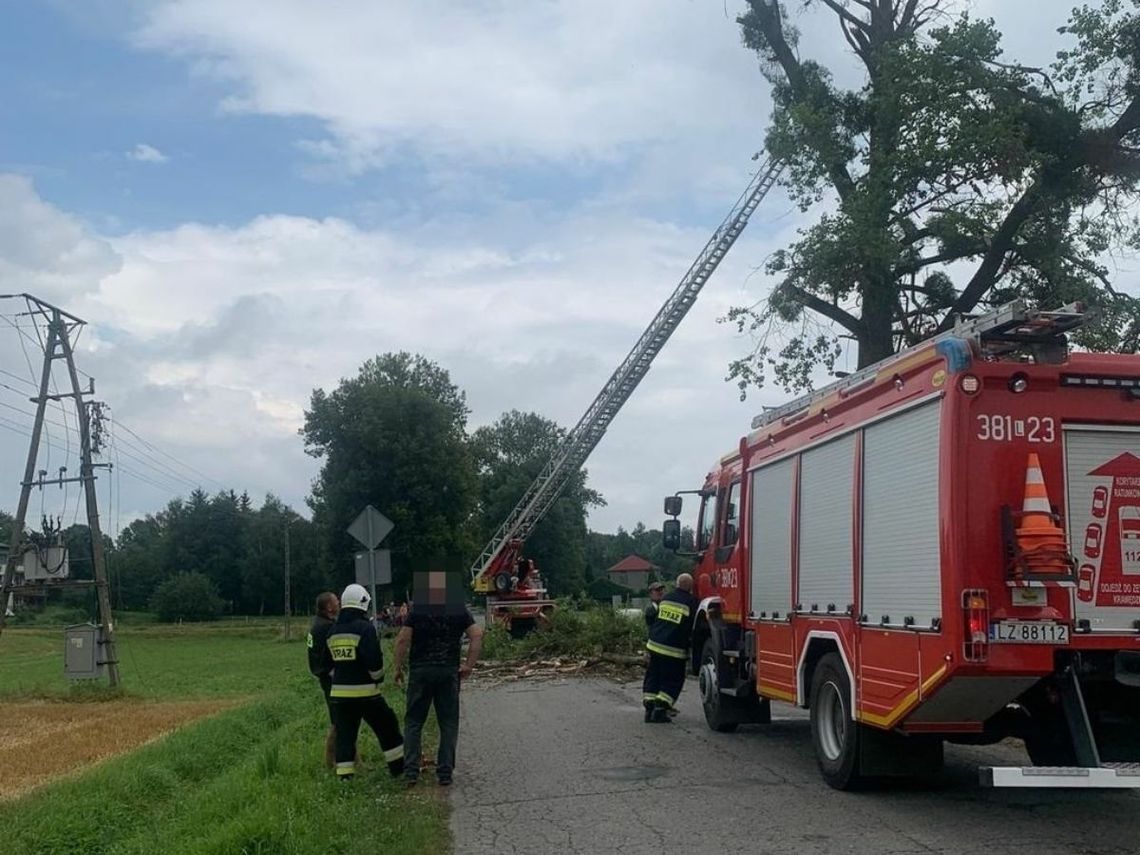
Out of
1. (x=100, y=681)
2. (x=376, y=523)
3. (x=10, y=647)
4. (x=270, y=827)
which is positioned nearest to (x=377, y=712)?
(x=270, y=827)

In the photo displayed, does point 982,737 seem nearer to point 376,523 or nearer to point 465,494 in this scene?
point 376,523

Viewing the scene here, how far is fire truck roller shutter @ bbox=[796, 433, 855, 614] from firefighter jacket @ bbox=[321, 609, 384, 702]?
A: 358 cm

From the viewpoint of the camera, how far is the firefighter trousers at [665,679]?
14234 mm

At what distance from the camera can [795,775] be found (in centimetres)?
1042

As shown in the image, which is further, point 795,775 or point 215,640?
point 215,640

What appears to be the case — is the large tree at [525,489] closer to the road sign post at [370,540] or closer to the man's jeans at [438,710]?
the road sign post at [370,540]

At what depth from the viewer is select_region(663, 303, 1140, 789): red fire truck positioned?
7.50 metres

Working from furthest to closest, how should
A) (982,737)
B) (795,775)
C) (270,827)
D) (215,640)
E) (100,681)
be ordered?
(215,640) < (100,681) < (795,775) < (982,737) < (270,827)

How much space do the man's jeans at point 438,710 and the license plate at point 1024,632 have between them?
14.5 feet

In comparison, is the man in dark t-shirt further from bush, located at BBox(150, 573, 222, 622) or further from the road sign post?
bush, located at BBox(150, 573, 222, 622)

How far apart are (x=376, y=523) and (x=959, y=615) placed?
10.9 m

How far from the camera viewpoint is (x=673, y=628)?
1416 centimetres

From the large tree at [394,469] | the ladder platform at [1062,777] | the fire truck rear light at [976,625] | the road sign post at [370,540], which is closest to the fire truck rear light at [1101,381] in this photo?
the fire truck rear light at [976,625]

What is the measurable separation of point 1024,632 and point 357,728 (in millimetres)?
5261
